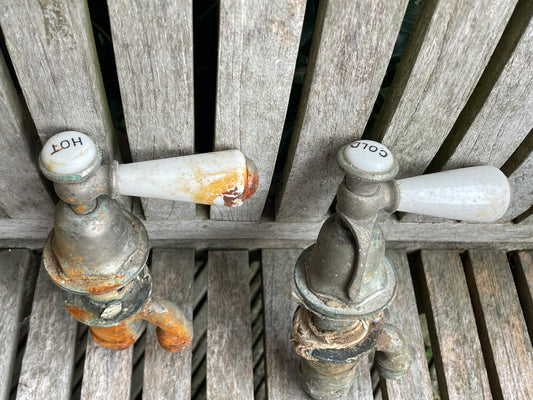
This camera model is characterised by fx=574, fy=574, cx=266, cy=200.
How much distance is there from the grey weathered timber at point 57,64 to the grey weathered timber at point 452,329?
3.28 feet

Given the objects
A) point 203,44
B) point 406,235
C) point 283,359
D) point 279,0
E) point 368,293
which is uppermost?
point 279,0

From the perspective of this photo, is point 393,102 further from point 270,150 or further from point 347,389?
point 347,389

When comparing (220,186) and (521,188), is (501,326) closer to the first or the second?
(521,188)

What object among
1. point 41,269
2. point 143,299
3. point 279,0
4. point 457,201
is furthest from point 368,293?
point 41,269

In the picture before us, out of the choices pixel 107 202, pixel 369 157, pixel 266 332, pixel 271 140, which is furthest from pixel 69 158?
pixel 266 332

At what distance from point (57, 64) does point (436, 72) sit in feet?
2.36

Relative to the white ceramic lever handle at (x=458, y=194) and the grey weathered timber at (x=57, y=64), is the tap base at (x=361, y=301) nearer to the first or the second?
the white ceramic lever handle at (x=458, y=194)

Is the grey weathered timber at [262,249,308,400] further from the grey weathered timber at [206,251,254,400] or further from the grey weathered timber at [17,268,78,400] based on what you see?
the grey weathered timber at [17,268,78,400]

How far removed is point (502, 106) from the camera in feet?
3.95

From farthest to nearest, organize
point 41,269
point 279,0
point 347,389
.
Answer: point 41,269
point 347,389
point 279,0

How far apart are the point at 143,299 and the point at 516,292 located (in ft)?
3.47

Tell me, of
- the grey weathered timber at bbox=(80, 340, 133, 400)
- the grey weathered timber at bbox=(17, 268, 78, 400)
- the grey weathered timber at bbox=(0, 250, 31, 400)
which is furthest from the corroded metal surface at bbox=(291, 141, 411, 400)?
the grey weathered timber at bbox=(0, 250, 31, 400)

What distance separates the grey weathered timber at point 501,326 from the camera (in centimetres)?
153

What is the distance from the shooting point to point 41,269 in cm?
158
